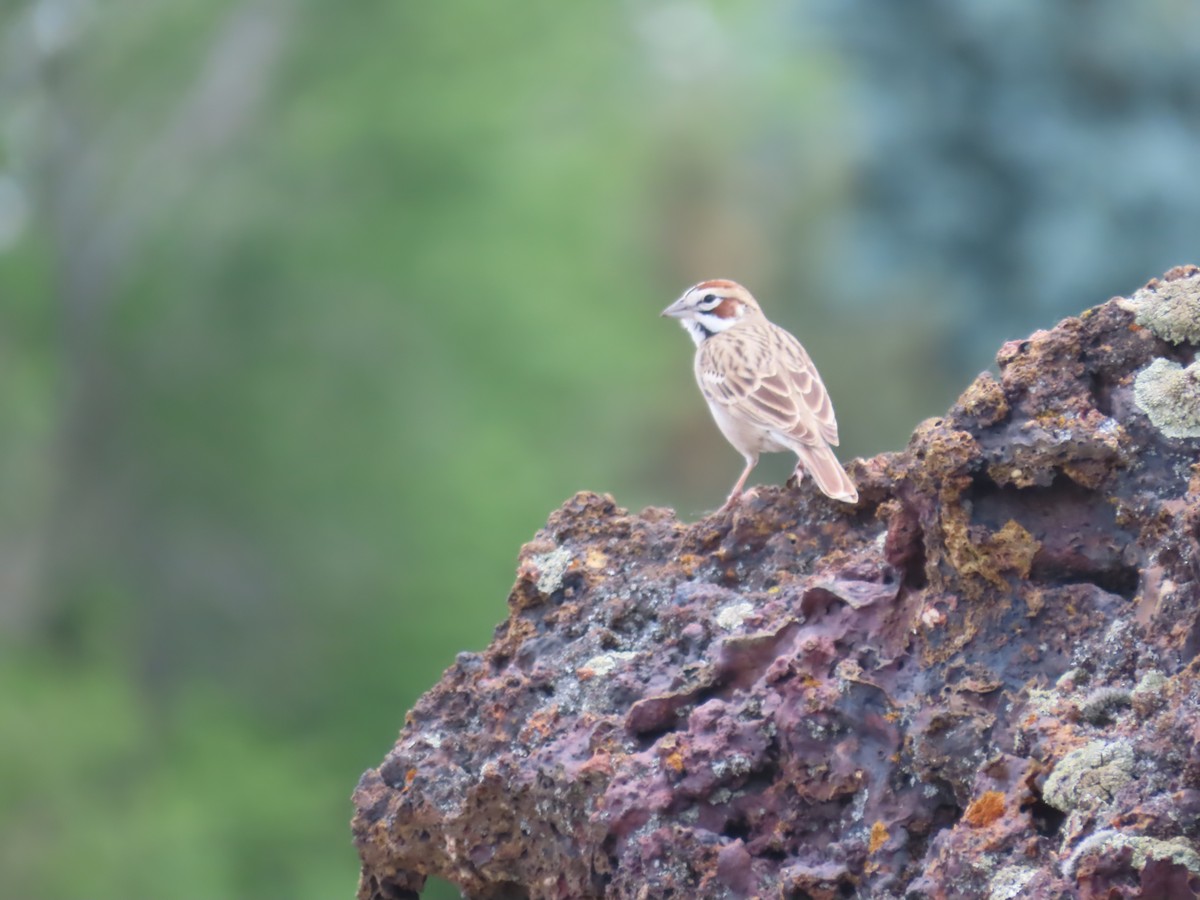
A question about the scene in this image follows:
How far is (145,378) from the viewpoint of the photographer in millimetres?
26109

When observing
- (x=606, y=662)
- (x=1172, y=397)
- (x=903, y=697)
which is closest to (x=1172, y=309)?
(x=1172, y=397)

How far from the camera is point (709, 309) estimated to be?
8305mm

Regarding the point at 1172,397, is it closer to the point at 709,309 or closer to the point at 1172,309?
the point at 1172,309

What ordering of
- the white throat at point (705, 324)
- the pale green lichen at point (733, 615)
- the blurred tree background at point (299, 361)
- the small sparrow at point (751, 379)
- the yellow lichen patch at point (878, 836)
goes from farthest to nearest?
1. the blurred tree background at point (299, 361)
2. the white throat at point (705, 324)
3. the small sparrow at point (751, 379)
4. the pale green lichen at point (733, 615)
5. the yellow lichen patch at point (878, 836)

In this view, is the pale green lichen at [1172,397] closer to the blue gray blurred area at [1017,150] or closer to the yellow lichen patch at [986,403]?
the yellow lichen patch at [986,403]

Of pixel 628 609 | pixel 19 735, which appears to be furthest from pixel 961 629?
pixel 19 735

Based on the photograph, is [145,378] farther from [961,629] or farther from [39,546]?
[961,629]

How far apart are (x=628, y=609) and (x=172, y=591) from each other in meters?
22.2

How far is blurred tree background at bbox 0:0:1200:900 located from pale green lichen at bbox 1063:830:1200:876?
19.8m

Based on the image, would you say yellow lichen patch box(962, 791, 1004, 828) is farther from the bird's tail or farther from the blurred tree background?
the blurred tree background

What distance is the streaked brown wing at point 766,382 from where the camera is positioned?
670 centimetres

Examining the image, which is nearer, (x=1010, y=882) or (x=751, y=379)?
(x=1010, y=882)

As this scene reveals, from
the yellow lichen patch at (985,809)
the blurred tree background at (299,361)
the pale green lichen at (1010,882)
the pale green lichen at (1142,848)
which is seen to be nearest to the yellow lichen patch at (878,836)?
the yellow lichen patch at (985,809)

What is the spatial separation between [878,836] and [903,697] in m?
0.27
